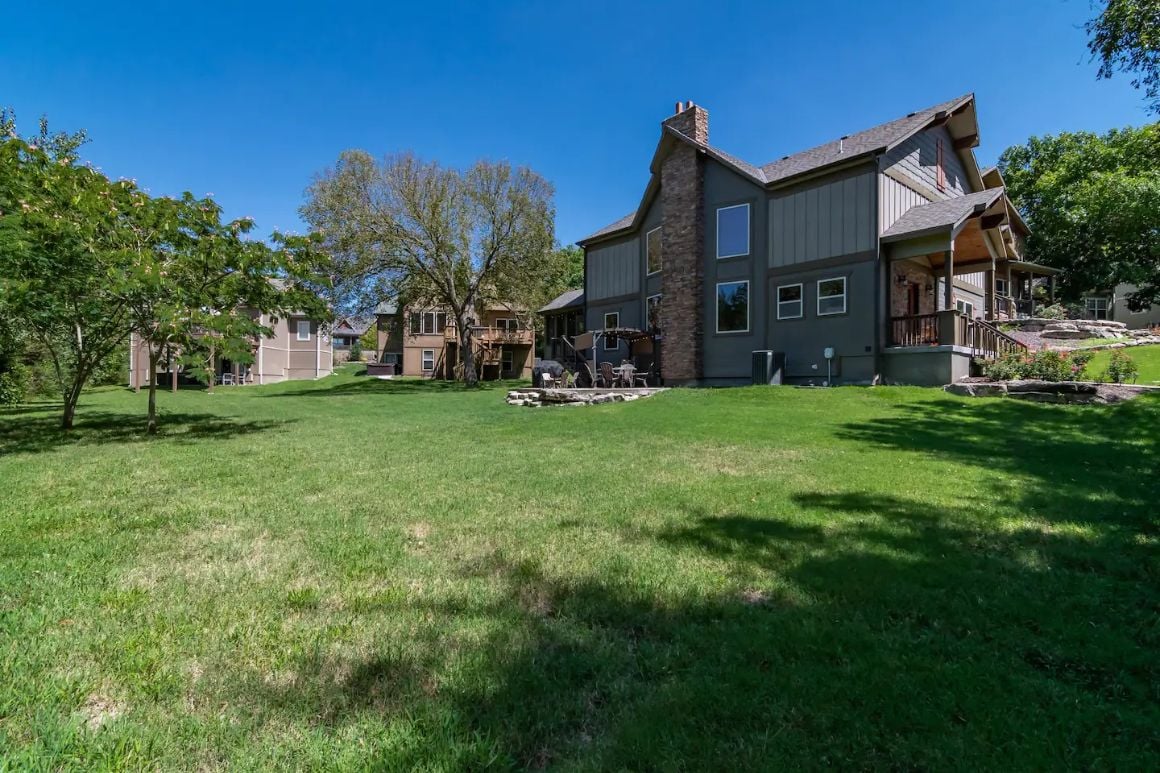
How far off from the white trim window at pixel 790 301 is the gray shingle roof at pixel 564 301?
11.9 meters

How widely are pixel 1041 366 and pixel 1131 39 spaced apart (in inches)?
262

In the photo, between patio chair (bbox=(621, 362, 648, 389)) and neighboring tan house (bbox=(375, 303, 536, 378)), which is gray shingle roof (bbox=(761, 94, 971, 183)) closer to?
patio chair (bbox=(621, 362, 648, 389))

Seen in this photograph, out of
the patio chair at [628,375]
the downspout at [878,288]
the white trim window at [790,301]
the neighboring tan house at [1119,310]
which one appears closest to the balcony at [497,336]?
the patio chair at [628,375]

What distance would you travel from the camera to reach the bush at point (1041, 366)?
37.1ft

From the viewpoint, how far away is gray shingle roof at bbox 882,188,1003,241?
1346cm

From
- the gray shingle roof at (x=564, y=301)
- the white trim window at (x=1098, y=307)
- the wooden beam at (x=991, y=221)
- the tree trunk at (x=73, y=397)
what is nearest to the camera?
the tree trunk at (x=73, y=397)

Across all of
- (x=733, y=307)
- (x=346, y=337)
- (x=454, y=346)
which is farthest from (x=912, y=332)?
(x=346, y=337)

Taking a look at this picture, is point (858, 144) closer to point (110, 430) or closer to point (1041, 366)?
point (1041, 366)

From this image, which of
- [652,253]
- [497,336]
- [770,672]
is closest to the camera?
[770,672]

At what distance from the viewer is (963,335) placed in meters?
13.7

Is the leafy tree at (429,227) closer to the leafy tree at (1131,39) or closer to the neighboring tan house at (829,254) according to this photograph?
the neighboring tan house at (829,254)

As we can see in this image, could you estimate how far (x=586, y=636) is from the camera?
244cm

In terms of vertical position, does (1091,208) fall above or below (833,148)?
above

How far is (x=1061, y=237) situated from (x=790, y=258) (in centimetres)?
2283
